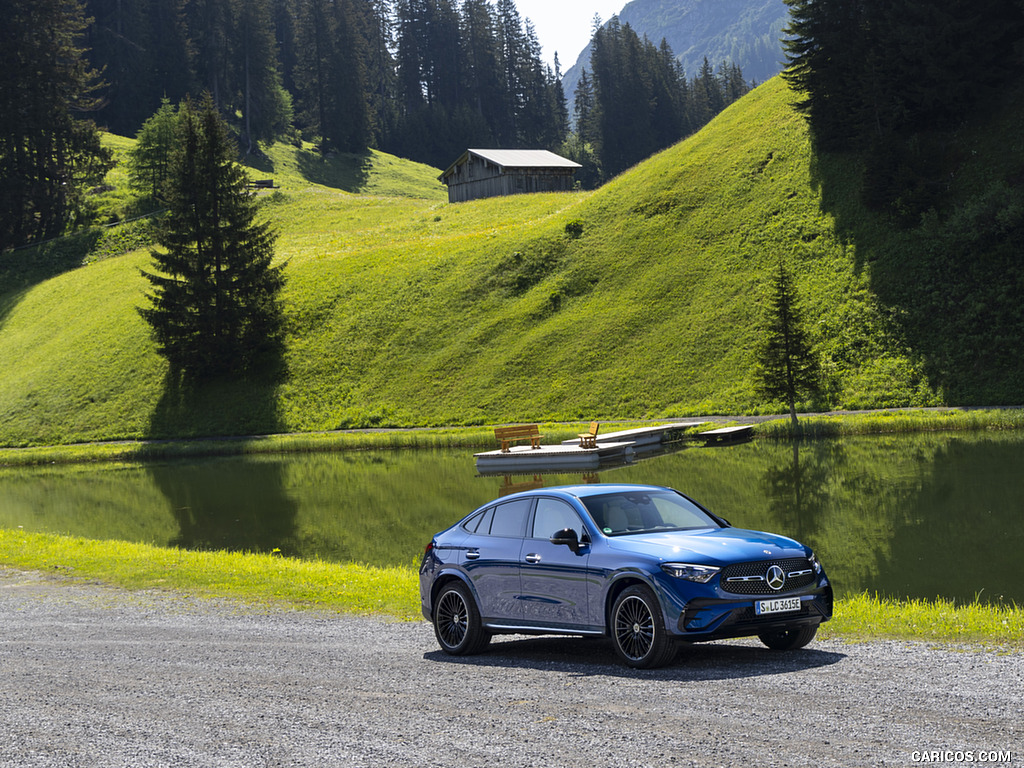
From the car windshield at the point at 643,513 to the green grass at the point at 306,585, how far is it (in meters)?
2.26

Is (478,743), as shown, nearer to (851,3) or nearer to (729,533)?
(729,533)

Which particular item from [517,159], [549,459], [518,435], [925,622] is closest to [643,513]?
[925,622]

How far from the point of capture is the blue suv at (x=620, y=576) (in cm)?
1009

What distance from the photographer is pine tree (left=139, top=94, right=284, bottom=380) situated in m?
63.3

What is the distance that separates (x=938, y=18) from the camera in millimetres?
53250

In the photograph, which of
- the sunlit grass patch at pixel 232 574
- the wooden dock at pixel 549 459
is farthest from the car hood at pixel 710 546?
the wooden dock at pixel 549 459

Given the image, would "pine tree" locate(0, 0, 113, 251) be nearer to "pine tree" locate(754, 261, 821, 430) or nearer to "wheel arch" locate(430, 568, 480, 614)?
"pine tree" locate(754, 261, 821, 430)

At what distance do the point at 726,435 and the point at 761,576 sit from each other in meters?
30.8

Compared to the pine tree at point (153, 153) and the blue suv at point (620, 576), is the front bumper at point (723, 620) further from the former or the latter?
the pine tree at point (153, 153)

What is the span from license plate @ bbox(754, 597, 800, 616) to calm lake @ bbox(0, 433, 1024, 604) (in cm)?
566

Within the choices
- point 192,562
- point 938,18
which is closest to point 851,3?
point 938,18

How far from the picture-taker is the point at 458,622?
12.5 metres

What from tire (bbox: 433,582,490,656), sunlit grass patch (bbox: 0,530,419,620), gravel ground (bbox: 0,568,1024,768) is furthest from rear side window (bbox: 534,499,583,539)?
sunlit grass patch (bbox: 0,530,419,620)

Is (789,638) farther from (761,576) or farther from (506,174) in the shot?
(506,174)
